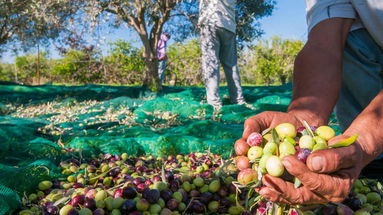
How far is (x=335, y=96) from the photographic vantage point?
2055 mm

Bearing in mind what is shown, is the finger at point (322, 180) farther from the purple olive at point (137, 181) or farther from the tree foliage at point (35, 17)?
the tree foliage at point (35, 17)

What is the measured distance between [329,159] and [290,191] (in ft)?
0.65

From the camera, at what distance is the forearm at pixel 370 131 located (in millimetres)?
1380

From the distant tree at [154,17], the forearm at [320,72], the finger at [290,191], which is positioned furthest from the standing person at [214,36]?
the finger at [290,191]

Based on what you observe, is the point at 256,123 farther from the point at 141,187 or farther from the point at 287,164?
the point at 141,187

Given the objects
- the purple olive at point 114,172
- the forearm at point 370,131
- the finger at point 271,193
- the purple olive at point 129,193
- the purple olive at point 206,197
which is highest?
the forearm at point 370,131

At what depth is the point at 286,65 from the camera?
73.8 ft

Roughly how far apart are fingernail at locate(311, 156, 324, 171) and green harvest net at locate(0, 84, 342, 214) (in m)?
1.31

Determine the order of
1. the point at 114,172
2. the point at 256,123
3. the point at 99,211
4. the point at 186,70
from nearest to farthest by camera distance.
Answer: the point at 256,123 < the point at 99,211 < the point at 114,172 < the point at 186,70

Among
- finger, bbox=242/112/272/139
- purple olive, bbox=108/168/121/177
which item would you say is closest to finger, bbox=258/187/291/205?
finger, bbox=242/112/272/139

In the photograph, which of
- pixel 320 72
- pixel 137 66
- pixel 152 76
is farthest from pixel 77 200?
pixel 137 66

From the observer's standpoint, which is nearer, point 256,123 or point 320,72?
point 256,123

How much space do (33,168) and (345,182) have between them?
196 cm

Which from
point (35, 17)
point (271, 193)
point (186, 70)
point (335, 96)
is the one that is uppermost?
point (35, 17)
